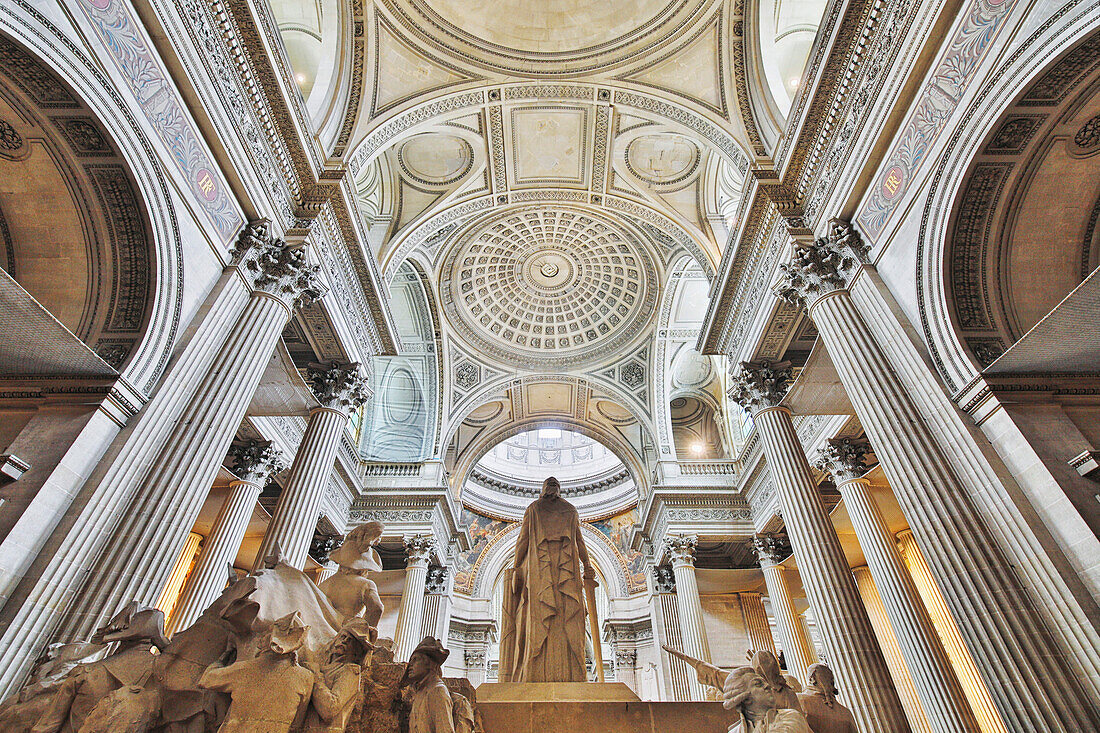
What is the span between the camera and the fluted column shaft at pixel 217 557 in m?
7.93

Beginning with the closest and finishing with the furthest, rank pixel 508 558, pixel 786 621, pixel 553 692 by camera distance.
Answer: pixel 553 692
pixel 786 621
pixel 508 558

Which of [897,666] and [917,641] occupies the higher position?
[897,666]

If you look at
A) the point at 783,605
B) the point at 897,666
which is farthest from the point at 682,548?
the point at 897,666

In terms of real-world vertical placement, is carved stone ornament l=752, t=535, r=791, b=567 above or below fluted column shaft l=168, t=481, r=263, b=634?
above

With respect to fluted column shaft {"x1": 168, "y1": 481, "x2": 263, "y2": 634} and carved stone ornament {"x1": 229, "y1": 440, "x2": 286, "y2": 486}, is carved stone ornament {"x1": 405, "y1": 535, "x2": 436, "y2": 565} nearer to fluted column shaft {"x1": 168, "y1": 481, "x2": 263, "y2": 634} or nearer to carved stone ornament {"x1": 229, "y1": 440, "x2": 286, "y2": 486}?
carved stone ornament {"x1": 229, "y1": 440, "x2": 286, "y2": 486}

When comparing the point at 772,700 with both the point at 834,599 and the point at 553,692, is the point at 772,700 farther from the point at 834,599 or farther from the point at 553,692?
the point at 834,599

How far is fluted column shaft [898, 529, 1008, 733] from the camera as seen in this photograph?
8.54 metres

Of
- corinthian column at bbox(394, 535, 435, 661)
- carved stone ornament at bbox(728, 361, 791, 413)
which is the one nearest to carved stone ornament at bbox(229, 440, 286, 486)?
corinthian column at bbox(394, 535, 435, 661)

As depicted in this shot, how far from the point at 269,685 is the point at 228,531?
778cm

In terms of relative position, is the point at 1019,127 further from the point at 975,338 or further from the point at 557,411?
the point at 557,411

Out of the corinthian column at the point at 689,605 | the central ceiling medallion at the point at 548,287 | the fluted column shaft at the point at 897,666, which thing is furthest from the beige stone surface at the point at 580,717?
the central ceiling medallion at the point at 548,287

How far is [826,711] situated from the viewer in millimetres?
3809

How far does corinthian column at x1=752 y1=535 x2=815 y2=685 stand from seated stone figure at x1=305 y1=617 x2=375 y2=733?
1118 centimetres

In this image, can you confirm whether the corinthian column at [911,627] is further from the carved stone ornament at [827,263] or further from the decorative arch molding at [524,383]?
the decorative arch molding at [524,383]
